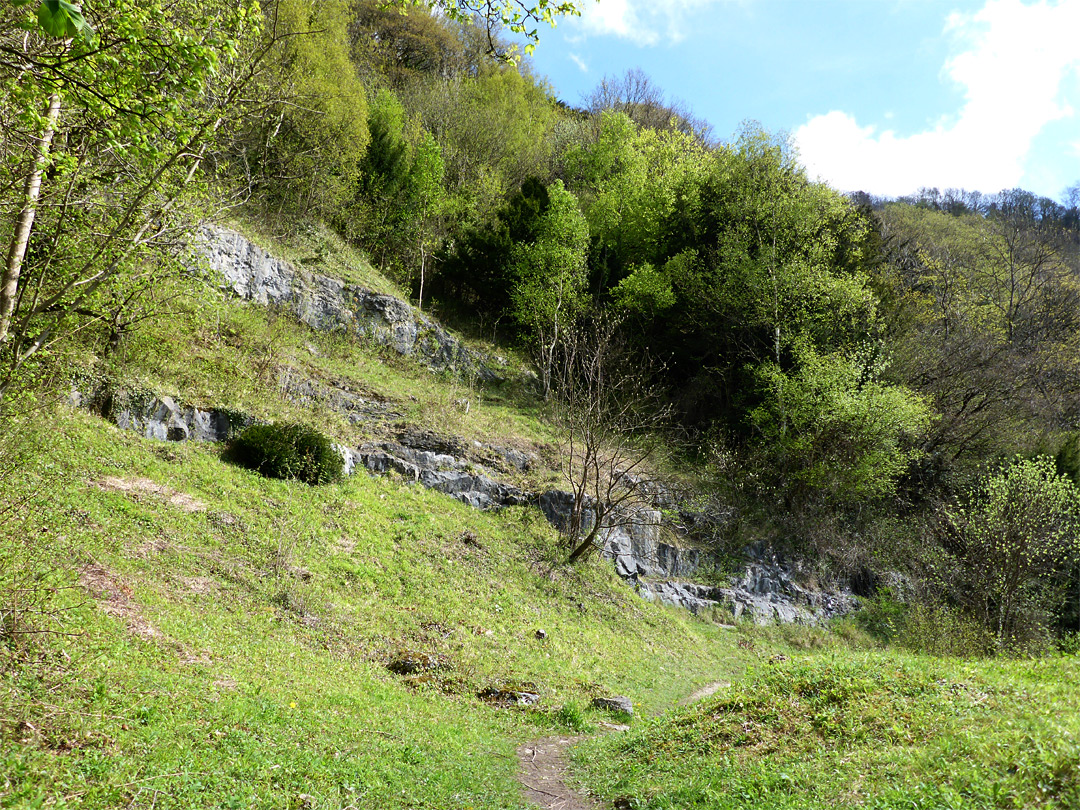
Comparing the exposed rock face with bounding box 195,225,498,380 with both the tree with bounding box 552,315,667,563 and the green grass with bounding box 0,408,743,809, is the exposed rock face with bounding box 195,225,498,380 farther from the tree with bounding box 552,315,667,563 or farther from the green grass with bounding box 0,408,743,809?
the green grass with bounding box 0,408,743,809

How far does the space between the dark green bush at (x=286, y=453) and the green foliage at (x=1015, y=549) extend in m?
16.0

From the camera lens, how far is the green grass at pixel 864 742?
4.16 m

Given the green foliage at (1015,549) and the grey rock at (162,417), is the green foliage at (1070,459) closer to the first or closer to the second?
the green foliage at (1015,549)

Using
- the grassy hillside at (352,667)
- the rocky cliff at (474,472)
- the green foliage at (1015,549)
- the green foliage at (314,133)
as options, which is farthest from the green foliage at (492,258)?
the green foliage at (1015,549)

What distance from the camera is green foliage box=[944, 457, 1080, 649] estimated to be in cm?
1429

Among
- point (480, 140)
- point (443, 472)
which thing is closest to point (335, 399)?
point (443, 472)

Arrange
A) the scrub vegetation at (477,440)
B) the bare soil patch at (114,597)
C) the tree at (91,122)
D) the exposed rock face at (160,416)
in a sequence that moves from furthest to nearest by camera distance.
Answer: the exposed rock face at (160,416) < the bare soil patch at (114,597) < the scrub vegetation at (477,440) < the tree at (91,122)

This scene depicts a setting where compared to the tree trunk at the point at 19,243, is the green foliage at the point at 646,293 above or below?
above

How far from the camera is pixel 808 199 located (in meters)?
24.3

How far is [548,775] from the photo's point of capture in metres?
7.22

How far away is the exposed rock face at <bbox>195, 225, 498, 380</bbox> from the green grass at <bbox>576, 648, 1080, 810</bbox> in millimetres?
16986

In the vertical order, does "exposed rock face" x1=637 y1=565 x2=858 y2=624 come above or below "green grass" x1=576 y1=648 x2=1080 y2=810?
below

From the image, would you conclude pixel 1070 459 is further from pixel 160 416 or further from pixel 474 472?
pixel 160 416

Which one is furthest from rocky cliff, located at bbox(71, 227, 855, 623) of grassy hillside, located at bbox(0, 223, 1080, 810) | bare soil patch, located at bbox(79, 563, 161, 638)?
bare soil patch, located at bbox(79, 563, 161, 638)
